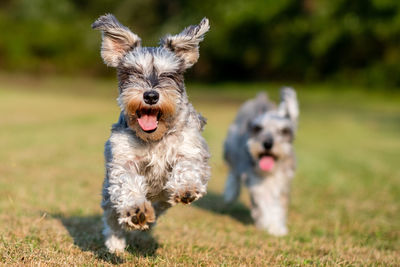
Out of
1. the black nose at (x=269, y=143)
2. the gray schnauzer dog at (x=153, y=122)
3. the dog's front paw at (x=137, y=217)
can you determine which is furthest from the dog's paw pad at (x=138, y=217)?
the black nose at (x=269, y=143)

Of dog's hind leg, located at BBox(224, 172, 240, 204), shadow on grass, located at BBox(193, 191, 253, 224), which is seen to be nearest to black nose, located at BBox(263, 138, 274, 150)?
shadow on grass, located at BBox(193, 191, 253, 224)

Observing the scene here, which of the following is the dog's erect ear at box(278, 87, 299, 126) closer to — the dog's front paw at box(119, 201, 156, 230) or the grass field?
the grass field

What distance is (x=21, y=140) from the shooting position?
15242 millimetres

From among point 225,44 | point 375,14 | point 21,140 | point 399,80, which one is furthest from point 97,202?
point 399,80

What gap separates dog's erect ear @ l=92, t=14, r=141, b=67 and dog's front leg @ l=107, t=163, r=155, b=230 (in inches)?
38.8

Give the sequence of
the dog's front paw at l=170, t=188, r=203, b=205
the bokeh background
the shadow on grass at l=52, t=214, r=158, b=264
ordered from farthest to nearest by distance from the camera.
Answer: the bokeh background
the shadow on grass at l=52, t=214, r=158, b=264
the dog's front paw at l=170, t=188, r=203, b=205

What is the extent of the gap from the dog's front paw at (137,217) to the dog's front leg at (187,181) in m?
0.30

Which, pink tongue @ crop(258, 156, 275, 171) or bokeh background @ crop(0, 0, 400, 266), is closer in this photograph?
bokeh background @ crop(0, 0, 400, 266)

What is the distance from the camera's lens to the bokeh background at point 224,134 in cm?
587

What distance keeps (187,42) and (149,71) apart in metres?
0.49

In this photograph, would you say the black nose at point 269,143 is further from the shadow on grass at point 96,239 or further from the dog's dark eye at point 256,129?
the shadow on grass at point 96,239

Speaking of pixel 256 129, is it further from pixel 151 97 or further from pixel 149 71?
pixel 151 97

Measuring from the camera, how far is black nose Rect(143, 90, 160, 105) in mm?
4594

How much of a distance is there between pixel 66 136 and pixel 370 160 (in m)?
8.81
